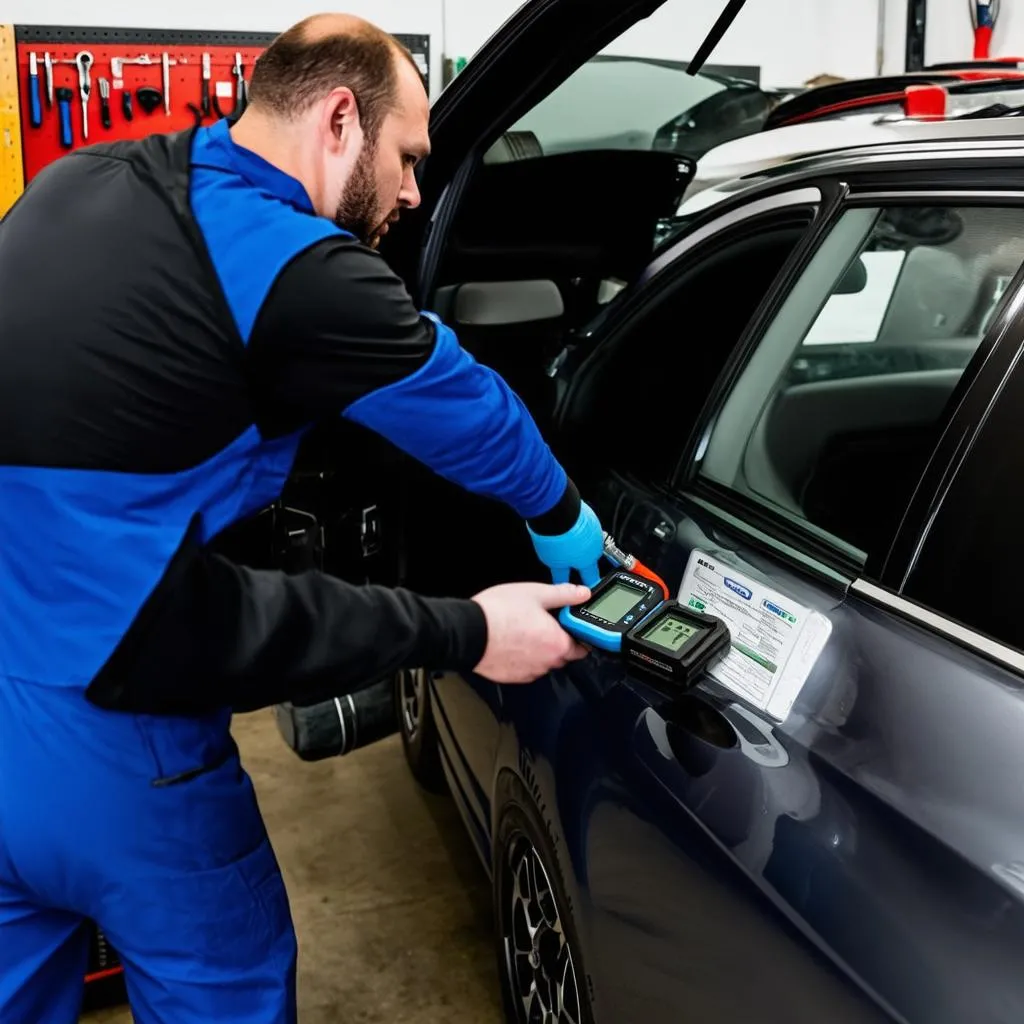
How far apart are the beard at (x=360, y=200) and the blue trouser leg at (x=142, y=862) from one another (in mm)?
627

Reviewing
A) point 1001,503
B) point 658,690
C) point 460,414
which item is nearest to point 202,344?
point 460,414

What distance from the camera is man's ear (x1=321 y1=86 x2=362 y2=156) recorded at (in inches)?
49.5

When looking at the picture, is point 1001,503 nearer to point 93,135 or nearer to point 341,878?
point 341,878

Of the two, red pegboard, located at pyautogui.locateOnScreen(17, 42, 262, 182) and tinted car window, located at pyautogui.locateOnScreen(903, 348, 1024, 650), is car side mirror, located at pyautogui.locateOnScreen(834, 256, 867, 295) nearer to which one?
tinted car window, located at pyautogui.locateOnScreen(903, 348, 1024, 650)

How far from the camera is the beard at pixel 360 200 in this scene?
1305mm

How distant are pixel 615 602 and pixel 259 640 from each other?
421 millimetres

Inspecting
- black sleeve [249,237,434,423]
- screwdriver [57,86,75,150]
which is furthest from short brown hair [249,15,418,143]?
screwdriver [57,86,75,150]

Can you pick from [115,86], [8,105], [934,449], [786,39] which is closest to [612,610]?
[934,449]

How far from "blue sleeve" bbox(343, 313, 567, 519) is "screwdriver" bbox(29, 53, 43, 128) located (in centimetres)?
305

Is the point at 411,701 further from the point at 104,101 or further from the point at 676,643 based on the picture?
the point at 104,101

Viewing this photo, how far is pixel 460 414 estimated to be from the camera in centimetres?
121

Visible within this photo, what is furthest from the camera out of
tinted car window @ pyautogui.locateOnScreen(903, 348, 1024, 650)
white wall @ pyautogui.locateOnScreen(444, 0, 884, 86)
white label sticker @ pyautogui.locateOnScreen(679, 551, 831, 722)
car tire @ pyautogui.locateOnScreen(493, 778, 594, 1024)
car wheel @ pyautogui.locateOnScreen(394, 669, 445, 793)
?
white wall @ pyautogui.locateOnScreen(444, 0, 884, 86)

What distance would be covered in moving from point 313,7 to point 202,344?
3425mm

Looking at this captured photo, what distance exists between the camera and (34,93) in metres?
3.67
